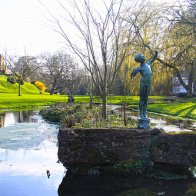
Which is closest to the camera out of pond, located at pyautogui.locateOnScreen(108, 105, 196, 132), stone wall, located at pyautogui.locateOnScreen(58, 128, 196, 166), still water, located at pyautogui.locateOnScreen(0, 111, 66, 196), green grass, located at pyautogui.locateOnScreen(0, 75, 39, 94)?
still water, located at pyautogui.locateOnScreen(0, 111, 66, 196)

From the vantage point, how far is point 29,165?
1064cm

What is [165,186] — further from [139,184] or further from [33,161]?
[33,161]

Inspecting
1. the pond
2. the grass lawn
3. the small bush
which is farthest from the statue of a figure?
A: the small bush

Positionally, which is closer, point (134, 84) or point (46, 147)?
point (46, 147)

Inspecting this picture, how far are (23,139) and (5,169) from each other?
220 inches

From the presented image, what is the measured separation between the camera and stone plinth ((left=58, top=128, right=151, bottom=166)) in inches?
374

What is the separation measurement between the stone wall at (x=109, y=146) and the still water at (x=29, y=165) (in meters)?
0.79

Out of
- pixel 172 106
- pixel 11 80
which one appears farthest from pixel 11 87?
pixel 172 106

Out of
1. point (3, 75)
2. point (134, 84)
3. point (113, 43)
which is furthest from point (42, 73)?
point (113, 43)

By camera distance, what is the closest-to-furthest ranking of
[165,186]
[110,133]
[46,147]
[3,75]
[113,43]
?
1. [165,186]
2. [110,133]
3. [46,147]
4. [113,43]
5. [3,75]

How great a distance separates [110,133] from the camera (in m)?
9.51

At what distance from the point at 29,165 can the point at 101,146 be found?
258 centimetres

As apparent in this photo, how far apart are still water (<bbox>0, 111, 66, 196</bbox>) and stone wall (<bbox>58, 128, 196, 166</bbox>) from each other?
2.60 feet

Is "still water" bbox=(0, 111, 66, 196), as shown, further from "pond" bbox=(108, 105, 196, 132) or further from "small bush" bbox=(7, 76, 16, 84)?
"small bush" bbox=(7, 76, 16, 84)
